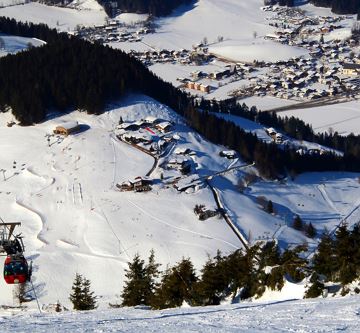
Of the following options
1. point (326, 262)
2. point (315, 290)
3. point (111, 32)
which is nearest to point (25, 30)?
point (111, 32)

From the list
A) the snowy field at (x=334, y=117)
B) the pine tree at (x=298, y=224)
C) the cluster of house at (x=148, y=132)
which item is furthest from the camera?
the snowy field at (x=334, y=117)

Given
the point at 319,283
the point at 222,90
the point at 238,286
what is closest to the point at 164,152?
the point at 238,286

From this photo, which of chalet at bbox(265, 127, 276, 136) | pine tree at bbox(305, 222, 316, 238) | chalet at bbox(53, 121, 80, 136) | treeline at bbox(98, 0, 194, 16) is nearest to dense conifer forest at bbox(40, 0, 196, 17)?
treeline at bbox(98, 0, 194, 16)

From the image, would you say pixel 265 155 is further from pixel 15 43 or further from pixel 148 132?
pixel 15 43

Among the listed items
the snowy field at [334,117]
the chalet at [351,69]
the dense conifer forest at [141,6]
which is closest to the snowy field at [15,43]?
the snowy field at [334,117]

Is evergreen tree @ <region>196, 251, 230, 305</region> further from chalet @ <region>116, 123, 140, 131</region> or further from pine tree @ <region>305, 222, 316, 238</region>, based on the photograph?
chalet @ <region>116, 123, 140, 131</region>

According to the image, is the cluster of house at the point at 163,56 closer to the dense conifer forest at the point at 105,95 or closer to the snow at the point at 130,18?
the snow at the point at 130,18

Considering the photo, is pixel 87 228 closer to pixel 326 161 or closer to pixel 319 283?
pixel 319 283
